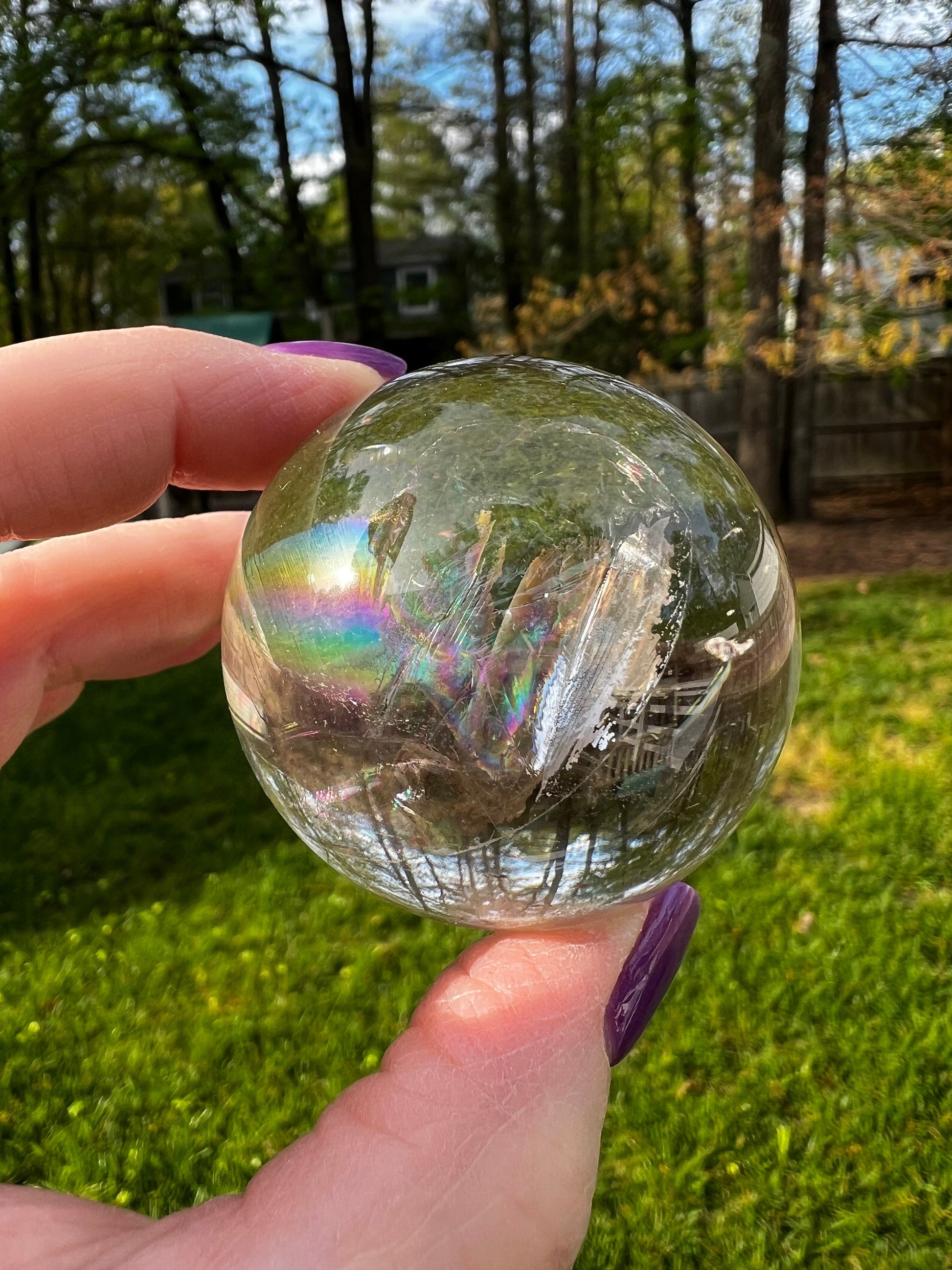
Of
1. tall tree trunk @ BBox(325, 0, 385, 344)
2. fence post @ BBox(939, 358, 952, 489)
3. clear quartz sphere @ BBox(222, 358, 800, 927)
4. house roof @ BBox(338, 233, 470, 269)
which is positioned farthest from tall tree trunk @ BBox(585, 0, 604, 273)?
clear quartz sphere @ BBox(222, 358, 800, 927)

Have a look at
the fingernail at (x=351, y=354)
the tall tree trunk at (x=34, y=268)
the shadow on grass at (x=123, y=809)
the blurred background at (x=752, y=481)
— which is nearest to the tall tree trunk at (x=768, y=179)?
the blurred background at (x=752, y=481)

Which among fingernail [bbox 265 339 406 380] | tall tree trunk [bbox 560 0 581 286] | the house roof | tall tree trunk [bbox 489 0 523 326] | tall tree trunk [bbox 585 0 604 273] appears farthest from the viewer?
the house roof

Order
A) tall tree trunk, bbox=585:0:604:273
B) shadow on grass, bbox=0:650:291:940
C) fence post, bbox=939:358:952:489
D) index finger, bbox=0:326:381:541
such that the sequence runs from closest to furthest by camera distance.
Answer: index finger, bbox=0:326:381:541 < shadow on grass, bbox=0:650:291:940 < tall tree trunk, bbox=585:0:604:273 < fence post, bbox=939:358:952:489

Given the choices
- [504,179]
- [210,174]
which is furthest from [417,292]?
[210,174]

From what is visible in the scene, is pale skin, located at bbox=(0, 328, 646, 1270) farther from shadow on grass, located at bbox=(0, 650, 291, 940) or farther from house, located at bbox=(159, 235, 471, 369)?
house, located at bbox=(159, 235, 471, 369)

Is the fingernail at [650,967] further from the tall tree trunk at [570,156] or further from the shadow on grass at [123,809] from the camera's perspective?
the tall tree trunk at [570,156]

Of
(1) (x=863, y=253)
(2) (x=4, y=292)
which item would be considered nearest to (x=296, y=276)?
(2) (x=4, y=292)
